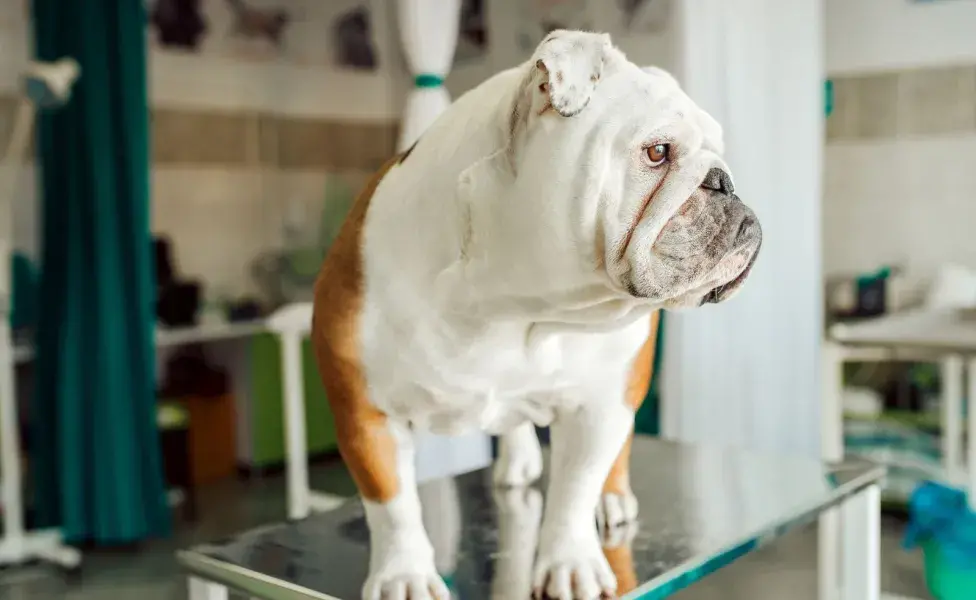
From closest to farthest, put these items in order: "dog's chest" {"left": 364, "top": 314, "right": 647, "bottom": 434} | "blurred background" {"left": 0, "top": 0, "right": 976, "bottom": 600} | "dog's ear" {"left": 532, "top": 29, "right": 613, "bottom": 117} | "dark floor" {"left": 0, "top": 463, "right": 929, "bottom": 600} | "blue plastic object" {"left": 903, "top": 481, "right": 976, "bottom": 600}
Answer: "dog's ear" {"left": 532, "top": 29, "right": 613, "bottom": 117}
"dog's chest" {"left": 364, "top": 314, "right": 647, "bottom": 434}
"blue plastic object" {"left": 903, "top": 481, "right": 976, "bottom": 600}
"blurred background" {"left": 0, "top": 0, "right": 976, "bottom": 600}
"dark floor" {"left": 0, "top": 463, "right": 929, "bottom": 600}

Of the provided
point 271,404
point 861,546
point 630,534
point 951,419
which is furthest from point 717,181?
point 271,404

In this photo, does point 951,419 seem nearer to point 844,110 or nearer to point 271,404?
point 844,110

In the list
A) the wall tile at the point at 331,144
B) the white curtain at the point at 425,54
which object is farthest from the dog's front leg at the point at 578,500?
the wall tile at the point at 331,144

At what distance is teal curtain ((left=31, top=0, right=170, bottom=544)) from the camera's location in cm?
276

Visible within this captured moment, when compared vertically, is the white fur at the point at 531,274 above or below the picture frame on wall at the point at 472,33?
below

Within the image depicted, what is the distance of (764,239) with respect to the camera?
2.15 m

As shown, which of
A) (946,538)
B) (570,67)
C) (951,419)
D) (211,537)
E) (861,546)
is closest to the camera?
(570,67)

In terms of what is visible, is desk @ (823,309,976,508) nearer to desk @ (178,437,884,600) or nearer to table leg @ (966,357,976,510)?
table leg @ (966,357,976,510)

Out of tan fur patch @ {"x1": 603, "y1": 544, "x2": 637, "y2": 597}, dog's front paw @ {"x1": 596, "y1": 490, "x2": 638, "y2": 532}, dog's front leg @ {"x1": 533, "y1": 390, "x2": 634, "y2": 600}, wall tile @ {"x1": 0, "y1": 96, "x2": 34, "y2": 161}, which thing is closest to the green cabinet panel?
wall tile @ {"x1": 0, "y1": 96, "x2": 34, "y2": 161}

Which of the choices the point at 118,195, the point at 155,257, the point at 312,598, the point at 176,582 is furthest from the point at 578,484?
the point at 155,257

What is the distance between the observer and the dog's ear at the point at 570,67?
0.67 meters

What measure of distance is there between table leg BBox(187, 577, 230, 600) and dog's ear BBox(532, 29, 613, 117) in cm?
70

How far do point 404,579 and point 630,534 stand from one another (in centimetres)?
34

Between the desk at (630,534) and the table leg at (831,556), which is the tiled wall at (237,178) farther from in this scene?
the table leg at (831,556)
